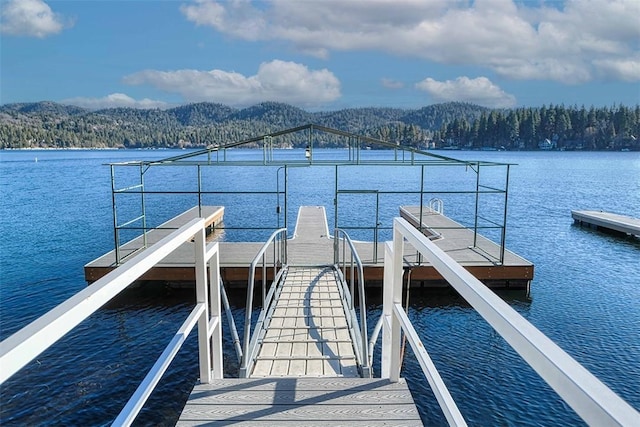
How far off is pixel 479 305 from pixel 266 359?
9.74 ft

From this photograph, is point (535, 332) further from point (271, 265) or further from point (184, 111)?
point (184, 111)

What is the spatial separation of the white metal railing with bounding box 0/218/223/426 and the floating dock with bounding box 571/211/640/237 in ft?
55.5

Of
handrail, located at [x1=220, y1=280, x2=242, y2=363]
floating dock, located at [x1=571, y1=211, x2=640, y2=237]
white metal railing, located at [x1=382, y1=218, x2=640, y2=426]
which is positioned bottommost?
floating dock, located at [x1=571, y1=211, x2=640, y2=237]

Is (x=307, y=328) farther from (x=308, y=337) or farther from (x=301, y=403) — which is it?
(x=301, y=403)

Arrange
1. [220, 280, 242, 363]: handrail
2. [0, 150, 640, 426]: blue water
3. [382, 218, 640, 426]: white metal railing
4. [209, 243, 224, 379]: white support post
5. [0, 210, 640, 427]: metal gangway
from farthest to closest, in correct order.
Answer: [0, 150, 640, 426]: blue water, [220, 280, 242, 363]: handrail, [209, 243, 224, 379]: white support post, [0, 210, 640, 427]: metal gangway, [382, 218, 640, 426]: white metal railing

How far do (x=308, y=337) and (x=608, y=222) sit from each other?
16.3m

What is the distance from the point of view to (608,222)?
1683 centimetres

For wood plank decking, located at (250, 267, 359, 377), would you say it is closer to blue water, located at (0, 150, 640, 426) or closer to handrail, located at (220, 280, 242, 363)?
handrail, located at (220, 280, 242, 363)

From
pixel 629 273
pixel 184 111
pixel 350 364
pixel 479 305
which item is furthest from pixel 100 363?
pixel 184 111

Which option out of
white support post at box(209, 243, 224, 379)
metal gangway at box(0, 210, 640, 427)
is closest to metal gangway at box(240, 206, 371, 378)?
metal gangway at box(0, 210, 640, 427)

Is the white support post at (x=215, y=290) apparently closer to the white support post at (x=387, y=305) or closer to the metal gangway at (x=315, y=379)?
the metal gangway at (x=315, y=379)

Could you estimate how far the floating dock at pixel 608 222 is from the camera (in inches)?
621

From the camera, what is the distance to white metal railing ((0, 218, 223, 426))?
88 cm

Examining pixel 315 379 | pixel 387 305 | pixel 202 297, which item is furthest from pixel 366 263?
pixel 202 297
